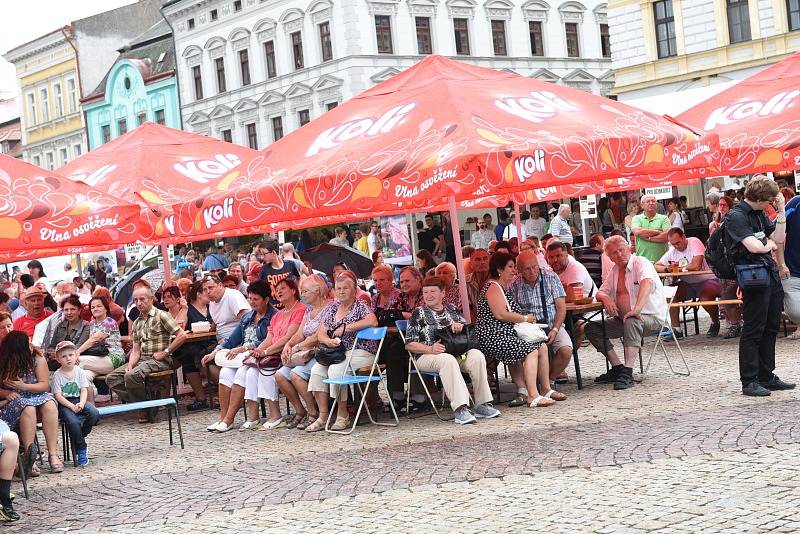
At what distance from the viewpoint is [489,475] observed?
8.34 m

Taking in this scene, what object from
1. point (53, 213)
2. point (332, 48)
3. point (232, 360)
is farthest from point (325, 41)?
point (53, 213)

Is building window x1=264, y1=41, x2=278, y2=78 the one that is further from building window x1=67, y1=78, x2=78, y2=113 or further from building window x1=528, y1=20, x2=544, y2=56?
building window x1=67, y1=78, x2=78, y2=113

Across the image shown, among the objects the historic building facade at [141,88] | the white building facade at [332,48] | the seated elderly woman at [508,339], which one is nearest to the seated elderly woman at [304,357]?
the seated elderly woman at [508,339]

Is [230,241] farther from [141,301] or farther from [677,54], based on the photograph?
[141,301]

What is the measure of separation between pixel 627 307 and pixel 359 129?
3.13 m

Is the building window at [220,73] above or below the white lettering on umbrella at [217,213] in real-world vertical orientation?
Result: above

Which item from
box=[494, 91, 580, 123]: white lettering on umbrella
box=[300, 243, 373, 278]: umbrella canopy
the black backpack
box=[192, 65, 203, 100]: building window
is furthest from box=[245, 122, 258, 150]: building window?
the black backpack

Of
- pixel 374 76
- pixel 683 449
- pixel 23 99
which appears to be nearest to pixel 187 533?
pixel 683 449

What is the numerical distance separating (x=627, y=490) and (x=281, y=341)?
17.1 ft

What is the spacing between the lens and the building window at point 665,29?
136 ft

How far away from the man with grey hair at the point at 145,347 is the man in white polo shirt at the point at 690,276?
6053mm

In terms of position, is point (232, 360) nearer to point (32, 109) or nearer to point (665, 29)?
point (665, 29)

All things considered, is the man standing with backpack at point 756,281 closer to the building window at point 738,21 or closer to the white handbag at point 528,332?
the white handbag at point 528,332

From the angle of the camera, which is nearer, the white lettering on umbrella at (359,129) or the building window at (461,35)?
the white lettering on umbrella at (359,129)
